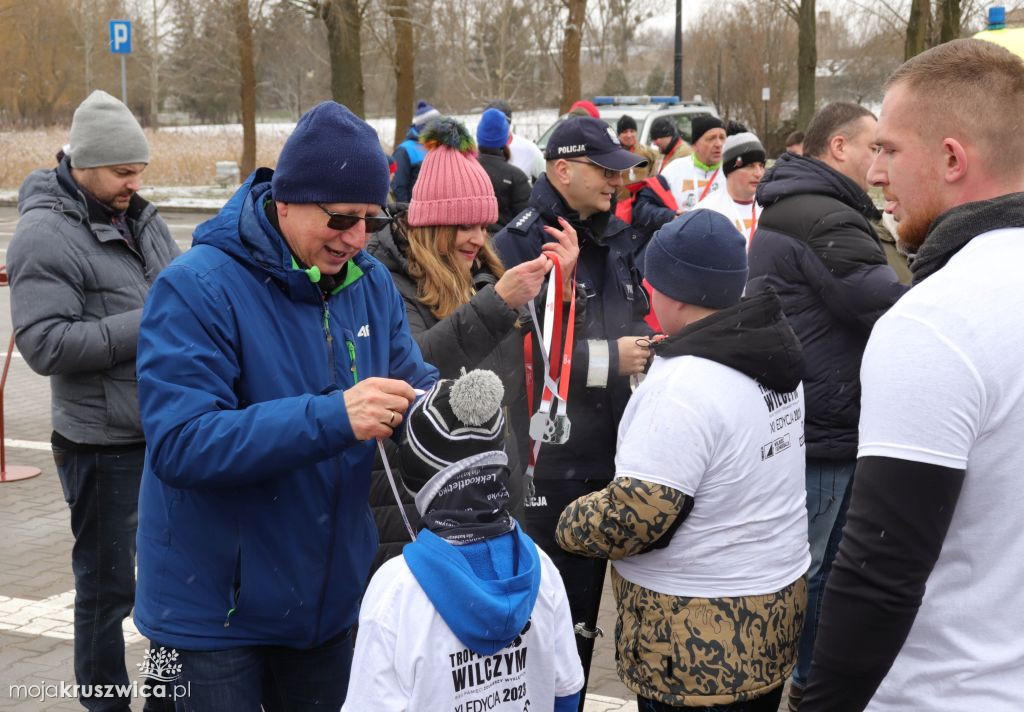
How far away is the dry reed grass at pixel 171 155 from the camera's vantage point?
31.4 meters

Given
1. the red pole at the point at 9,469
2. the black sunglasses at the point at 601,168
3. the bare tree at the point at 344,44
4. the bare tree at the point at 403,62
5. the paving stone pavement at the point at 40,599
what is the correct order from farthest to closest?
the bare tree at the point at 403,62 → the bare tree at the point at 344,44 → the red pole at the point at 9,469 → the paving stone pavement at the point at 40,599 → the black sunglasses at the point at 601,168

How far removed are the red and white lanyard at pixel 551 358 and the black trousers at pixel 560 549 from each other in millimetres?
125

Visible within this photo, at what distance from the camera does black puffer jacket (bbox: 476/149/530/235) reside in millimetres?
7918

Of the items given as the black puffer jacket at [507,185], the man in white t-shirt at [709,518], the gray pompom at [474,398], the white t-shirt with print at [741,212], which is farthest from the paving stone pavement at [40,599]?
the black puffer jacket at [507,185]

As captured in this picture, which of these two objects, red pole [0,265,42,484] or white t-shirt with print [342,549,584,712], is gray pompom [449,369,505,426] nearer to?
white t-shirt with print [342,549,584,712]

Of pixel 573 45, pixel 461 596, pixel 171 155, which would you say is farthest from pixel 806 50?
pixel 461 596

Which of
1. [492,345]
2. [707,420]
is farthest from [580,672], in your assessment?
[492,345]

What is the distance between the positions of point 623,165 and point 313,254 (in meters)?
1.94

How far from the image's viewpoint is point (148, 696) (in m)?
3.05

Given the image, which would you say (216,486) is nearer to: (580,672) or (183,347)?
(183,347)

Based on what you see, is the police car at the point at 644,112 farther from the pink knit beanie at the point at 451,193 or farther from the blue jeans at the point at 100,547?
the blue jeans at the point at 100,547

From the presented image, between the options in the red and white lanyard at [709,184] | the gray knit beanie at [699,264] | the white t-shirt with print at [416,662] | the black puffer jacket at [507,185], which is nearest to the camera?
the white t-shirt with print at [416,662]

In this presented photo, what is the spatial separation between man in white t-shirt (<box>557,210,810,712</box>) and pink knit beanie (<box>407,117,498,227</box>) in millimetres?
1097

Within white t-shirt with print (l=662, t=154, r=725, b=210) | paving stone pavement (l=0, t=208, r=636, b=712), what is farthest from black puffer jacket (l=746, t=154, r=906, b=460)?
white t-shirt with print (l=662, t=154, r=725, b=210)
